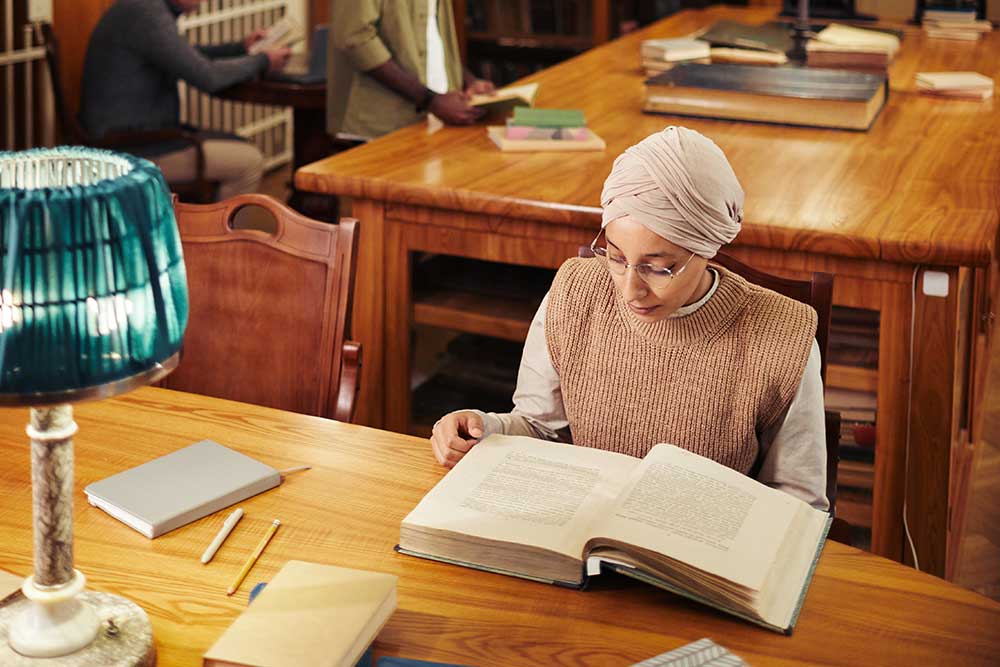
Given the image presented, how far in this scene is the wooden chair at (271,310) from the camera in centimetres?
187

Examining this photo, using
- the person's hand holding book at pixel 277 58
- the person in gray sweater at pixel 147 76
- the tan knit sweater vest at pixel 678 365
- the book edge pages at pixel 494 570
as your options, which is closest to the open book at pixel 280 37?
the person's hand holding book at pixel 277 58

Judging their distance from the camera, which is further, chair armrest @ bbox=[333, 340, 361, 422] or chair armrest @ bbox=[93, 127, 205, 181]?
chair armrest @ bbox=[93, 127, 205, 181]

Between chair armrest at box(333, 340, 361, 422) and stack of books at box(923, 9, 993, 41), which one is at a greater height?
stack of books at box(923, 9, 993, 41)

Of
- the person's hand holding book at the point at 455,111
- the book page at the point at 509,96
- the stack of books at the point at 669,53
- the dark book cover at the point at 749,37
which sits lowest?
the person's hand holding book at the point at 455,111

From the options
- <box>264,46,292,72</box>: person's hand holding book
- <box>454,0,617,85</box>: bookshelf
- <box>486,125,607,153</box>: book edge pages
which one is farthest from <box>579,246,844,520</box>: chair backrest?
<box>454,0,617,85</box>: bookshelf

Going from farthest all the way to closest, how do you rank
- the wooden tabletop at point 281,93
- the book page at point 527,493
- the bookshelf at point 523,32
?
the bookshelf at point 523,32 < the wooden tabletop at point 281,93 < the book page at point 527,493

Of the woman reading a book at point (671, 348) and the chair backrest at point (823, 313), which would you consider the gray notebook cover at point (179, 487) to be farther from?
the chair backrest at point (823, 313)

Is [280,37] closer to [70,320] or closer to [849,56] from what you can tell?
[849,56]

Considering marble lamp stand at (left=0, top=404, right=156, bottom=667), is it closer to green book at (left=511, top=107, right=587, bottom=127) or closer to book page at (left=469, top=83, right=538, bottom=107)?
green book at (left=511, top=107, right=587, bottom=127)

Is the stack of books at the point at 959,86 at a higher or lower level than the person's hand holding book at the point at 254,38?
lower

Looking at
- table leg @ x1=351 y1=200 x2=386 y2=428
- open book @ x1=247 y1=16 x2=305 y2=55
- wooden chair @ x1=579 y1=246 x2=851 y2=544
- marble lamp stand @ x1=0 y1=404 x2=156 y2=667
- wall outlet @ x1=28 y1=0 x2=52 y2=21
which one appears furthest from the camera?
open book @ x1=247 y1=16 x2=305 y2=55

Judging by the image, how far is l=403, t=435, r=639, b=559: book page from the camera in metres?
1.25

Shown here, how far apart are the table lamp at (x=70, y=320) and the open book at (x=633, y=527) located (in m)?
0.34

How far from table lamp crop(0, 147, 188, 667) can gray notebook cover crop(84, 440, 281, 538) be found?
0.74 feet
